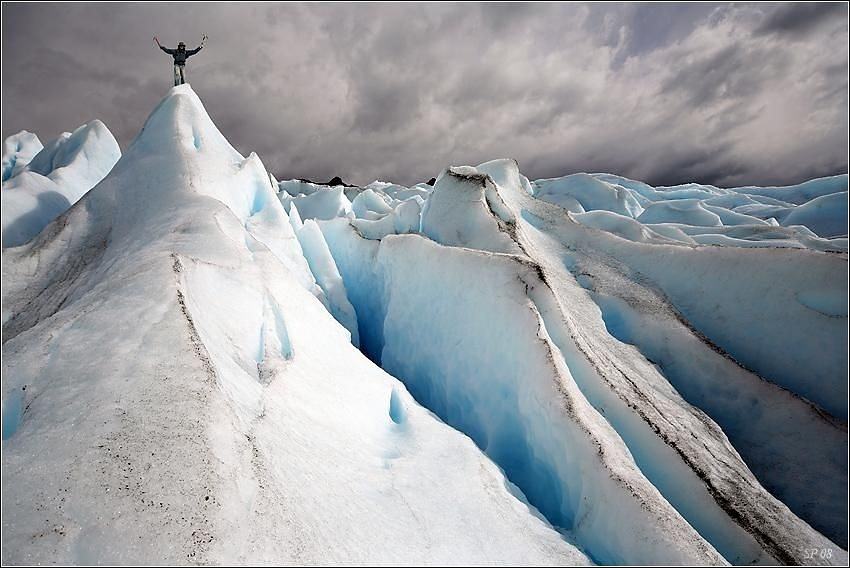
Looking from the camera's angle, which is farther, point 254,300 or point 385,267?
point 385,267

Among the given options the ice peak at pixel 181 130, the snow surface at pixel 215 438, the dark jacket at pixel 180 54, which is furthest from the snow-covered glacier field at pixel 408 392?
the dark jacket at pixel 180 54

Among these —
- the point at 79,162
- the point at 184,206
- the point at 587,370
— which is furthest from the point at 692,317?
the point at 79,162

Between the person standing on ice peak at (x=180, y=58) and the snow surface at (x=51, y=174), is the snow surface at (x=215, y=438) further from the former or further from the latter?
the person standing on ice peak at (x=180, y=58)

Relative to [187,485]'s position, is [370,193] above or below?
above

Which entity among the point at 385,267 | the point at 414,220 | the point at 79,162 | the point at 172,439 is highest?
the point at 79,162

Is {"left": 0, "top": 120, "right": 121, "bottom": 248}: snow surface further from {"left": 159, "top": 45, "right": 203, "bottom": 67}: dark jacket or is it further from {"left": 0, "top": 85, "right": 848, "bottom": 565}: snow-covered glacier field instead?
{"left": 159, "top": 45, "right": 203, "bottom": 67}: dark jacket

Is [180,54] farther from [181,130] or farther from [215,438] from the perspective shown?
[215,438]

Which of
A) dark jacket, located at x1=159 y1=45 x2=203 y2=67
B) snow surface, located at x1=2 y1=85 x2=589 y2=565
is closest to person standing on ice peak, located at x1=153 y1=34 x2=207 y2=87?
dark jacket, located at x1=159 y1=45 x2=203 y2=67

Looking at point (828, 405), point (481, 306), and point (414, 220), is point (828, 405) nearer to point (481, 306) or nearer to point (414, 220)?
point (481, 306)

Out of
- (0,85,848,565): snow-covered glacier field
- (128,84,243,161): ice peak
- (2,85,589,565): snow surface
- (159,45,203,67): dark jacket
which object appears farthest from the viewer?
(159,45,203,67): dark jacket
